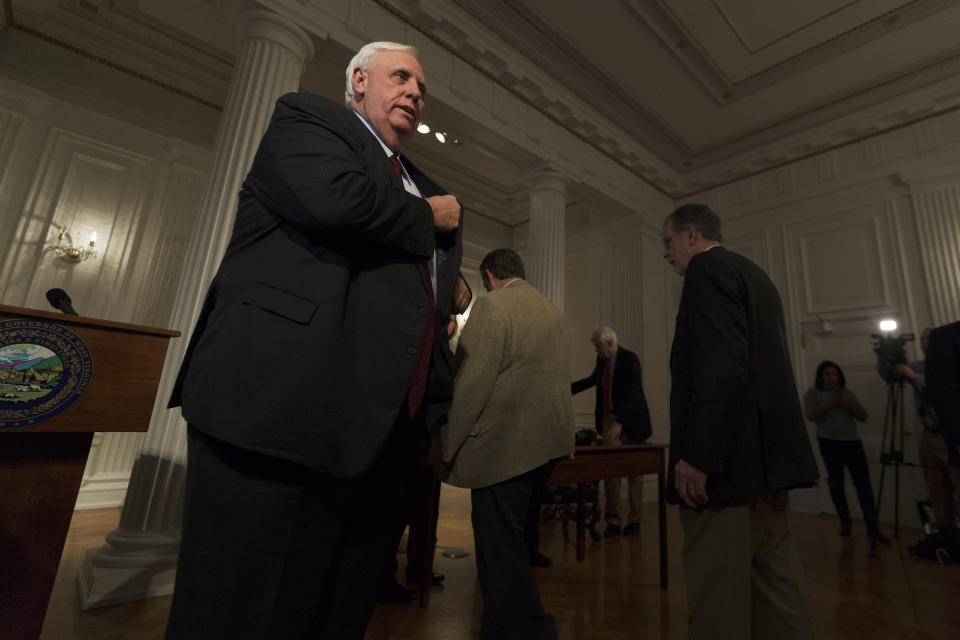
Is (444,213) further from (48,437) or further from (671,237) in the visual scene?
(48,437)

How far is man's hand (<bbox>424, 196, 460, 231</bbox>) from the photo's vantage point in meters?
0.93

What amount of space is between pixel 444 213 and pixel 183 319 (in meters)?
2.54

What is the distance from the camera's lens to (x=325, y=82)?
524 cm

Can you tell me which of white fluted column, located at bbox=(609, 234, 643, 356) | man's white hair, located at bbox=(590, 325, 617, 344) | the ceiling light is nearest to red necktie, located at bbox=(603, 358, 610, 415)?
man's white hair, located at bbox=(590, 325, 617, 344)

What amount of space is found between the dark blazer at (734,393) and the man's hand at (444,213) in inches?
40.3

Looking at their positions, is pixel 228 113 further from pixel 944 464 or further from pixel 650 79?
pixel 944 464

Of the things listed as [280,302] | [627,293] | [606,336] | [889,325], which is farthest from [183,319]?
[889,325]

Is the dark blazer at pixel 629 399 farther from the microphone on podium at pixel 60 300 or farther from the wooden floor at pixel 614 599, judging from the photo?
the microphone on podium at pixel 60 300

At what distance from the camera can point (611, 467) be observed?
9.20ft

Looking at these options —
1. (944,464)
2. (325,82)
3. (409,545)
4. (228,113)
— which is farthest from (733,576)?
(325,82)

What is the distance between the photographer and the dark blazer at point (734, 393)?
143cm

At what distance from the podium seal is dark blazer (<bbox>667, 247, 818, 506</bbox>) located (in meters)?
1.87

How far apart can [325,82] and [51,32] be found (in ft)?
8.16

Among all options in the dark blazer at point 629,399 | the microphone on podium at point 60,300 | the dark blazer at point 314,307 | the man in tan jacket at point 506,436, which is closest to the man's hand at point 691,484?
the man in tan jacket at point 506,436
